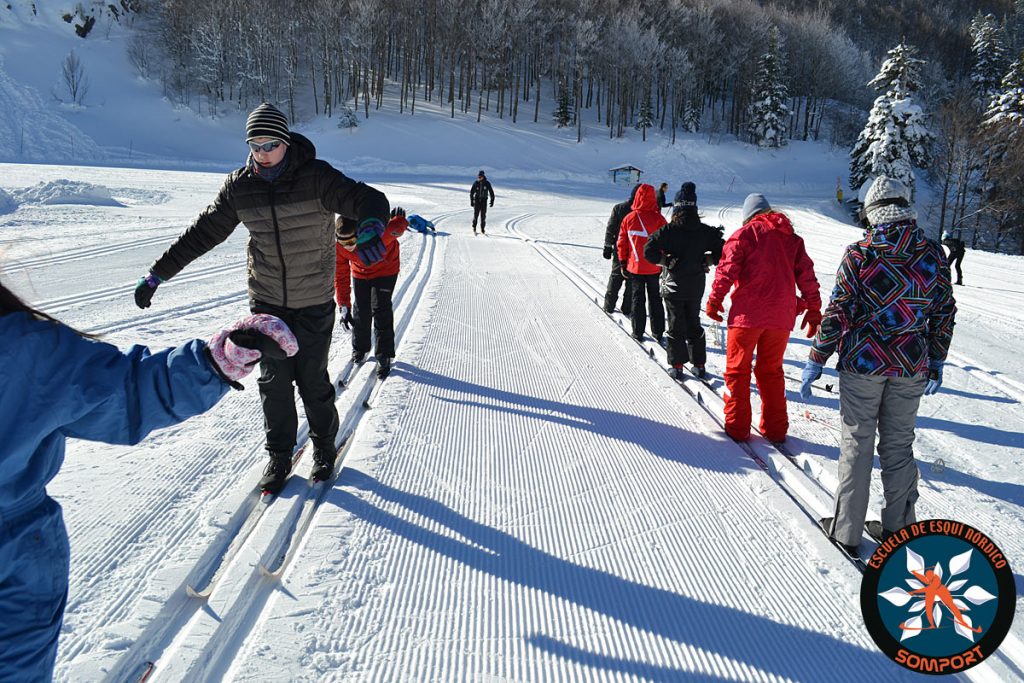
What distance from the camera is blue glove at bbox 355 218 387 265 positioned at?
8.68 ft

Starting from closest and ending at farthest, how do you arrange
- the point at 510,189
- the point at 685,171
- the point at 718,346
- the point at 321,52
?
1. the point at 718,346
2. the point at 510,189
3. the point at 685,171
4. the point at 321,52

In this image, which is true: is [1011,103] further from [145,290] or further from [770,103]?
[145,290]

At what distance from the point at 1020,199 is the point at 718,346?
35485 millimetres

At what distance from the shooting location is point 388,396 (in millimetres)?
5020

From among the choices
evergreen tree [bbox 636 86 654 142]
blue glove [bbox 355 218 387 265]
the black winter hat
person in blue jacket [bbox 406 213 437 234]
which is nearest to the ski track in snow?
blue glove [bbox 355 218 387 265]

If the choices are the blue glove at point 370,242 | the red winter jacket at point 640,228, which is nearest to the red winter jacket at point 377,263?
the blue glove at point 370,242

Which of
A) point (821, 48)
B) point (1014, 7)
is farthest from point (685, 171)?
point (1014, 7)

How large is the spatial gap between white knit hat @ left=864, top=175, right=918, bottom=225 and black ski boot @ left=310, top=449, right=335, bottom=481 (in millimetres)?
3262

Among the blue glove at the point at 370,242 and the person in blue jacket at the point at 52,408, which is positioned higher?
the blue glove at the point at 370,242

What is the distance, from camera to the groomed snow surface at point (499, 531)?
238 centimetres

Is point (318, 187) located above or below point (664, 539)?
above

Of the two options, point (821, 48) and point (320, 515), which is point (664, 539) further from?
point (821, 48)

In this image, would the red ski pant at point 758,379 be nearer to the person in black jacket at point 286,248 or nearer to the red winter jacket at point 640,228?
the red winter jacket at point 640,228

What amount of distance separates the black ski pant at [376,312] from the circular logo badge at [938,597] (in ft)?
13.7
